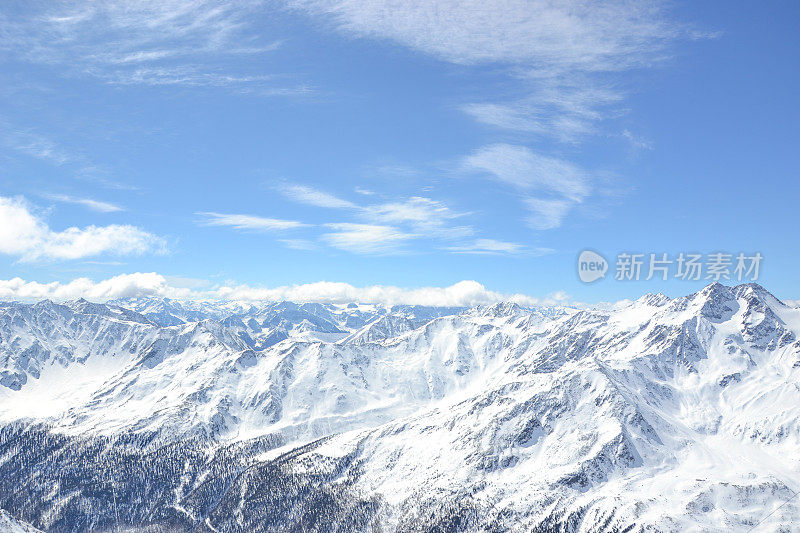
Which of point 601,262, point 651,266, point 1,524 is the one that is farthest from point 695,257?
point 1,524

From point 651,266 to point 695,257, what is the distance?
16779mm

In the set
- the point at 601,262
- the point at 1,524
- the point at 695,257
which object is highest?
the point at 695,257

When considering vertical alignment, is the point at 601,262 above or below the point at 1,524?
above

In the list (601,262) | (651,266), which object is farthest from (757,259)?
(601,262)

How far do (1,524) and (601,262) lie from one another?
244m

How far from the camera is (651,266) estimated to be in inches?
6752

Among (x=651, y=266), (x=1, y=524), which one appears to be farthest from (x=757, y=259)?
(x=1, y=524)

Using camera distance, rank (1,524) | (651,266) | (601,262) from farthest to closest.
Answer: (1,524), (651,266), (601,262)

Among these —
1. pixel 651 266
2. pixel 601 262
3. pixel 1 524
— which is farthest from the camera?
pixel 1 524

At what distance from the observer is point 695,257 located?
174 meters

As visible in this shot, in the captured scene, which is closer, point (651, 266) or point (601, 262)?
point (601, 262)

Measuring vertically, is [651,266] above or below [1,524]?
above

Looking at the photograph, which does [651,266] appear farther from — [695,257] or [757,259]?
[757,259]

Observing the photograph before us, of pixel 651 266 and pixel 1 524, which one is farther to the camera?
pixel 1 524
